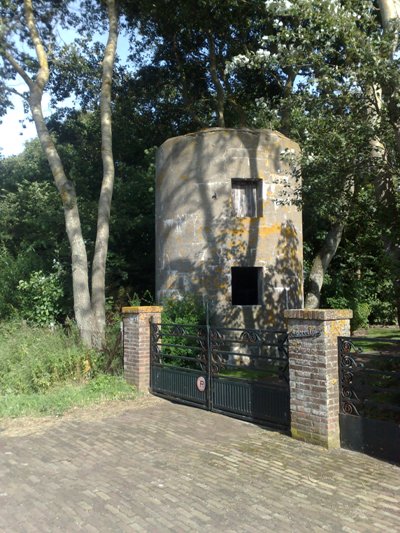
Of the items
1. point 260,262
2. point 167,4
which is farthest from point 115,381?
point 167,4

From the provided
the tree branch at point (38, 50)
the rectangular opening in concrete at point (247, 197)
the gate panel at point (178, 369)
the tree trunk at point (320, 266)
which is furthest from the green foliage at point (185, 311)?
the tree branch at point (38, 50)

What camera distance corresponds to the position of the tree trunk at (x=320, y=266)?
1647cm

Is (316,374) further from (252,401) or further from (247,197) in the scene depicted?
(247,197)

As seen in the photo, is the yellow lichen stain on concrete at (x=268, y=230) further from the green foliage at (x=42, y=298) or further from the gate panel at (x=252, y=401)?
the green foliage at (x=42, y=298)

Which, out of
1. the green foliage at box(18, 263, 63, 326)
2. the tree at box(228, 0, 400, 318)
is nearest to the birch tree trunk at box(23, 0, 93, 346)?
the green foliage at box(18, 263, 63, 326)

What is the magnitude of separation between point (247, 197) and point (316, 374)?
7196 mm

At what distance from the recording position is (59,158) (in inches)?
523

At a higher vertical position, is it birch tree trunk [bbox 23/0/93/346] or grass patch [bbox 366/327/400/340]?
birch tree trunk [bbox 23/0/93/346]

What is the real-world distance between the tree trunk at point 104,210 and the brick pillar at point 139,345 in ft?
5.02

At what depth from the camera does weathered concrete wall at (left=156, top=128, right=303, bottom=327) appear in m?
11.9

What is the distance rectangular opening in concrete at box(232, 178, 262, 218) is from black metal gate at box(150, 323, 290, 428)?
4.11 meters

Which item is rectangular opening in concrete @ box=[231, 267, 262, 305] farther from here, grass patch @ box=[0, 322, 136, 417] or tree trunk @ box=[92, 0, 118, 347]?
grass patch @ box=[0, 322, 136, 417]

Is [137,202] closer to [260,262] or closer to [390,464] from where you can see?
[260,262]

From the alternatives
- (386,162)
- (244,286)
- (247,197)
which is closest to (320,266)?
(244,286)
